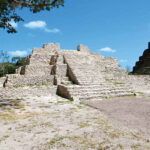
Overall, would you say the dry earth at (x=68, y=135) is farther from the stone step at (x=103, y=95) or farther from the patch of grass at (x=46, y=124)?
the stone step at (x=103, y=95)

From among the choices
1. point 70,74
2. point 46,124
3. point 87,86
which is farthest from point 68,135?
point 70,74

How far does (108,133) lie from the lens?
135 inches

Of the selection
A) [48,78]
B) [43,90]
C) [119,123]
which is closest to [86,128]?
[119,123]

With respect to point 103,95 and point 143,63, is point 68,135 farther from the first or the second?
point 143,63

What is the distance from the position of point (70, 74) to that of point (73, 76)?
668 mm

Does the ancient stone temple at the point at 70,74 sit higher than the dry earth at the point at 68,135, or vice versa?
the ancient stone temple at the point at 70,74

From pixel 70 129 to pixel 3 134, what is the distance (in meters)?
1.64

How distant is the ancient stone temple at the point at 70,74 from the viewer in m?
9.04

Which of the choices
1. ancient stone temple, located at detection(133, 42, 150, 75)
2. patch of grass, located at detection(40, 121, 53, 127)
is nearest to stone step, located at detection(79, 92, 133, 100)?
patch of grass, located at detection(40, 121, 53, 127)

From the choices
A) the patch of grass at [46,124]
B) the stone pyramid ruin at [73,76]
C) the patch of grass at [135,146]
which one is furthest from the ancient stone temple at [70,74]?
the patch of grass at [135,146]

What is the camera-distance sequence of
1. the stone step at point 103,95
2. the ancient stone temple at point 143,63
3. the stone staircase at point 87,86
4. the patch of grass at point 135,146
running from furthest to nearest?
the ancient stone temple at point 143,63 → the stone staircase at point 87,86 → the stone step at point 103,95 → the patch of grass at point 135,146

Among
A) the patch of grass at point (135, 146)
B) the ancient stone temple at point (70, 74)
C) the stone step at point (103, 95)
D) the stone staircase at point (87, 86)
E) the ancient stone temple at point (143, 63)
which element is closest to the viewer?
the patch of grass at point (135, 146)

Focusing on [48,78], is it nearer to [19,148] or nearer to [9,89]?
[9,89]

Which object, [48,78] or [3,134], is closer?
[3,134]
